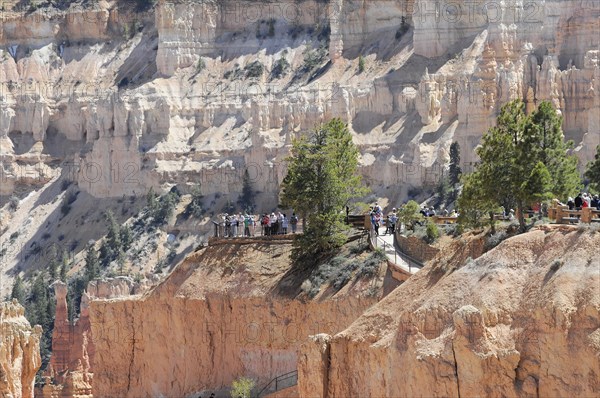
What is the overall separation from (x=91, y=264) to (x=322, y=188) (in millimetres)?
64339

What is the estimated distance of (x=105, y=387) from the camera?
79.1m

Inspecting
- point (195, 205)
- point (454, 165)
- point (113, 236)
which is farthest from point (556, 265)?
point (113, 236)

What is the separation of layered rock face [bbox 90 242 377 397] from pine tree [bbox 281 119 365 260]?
1.49 m

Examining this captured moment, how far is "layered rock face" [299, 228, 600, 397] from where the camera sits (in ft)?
164

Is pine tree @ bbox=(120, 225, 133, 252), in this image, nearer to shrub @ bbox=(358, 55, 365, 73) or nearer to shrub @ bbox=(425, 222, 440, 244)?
shrub @ bbox=(358, 55, 365, 73)

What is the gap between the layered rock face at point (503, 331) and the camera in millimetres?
49938

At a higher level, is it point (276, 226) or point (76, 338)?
point (276, 226)

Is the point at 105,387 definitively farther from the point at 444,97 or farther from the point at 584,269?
the point at 444,97

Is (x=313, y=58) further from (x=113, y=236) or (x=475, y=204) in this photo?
(x=475, y=204)

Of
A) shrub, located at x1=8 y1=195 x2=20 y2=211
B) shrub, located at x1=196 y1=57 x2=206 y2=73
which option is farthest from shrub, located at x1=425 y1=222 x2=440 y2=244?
shrub, located at x1=8 y1=195 x2=20 y2=211

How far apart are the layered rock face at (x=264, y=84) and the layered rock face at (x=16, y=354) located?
5229 centimetres

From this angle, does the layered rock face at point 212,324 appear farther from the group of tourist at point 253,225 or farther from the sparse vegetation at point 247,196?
the sparse vegetation at point 247,196

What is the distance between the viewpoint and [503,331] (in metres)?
51.8

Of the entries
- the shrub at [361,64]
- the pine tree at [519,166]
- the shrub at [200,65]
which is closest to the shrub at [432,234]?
the pine tree at [519,166]
